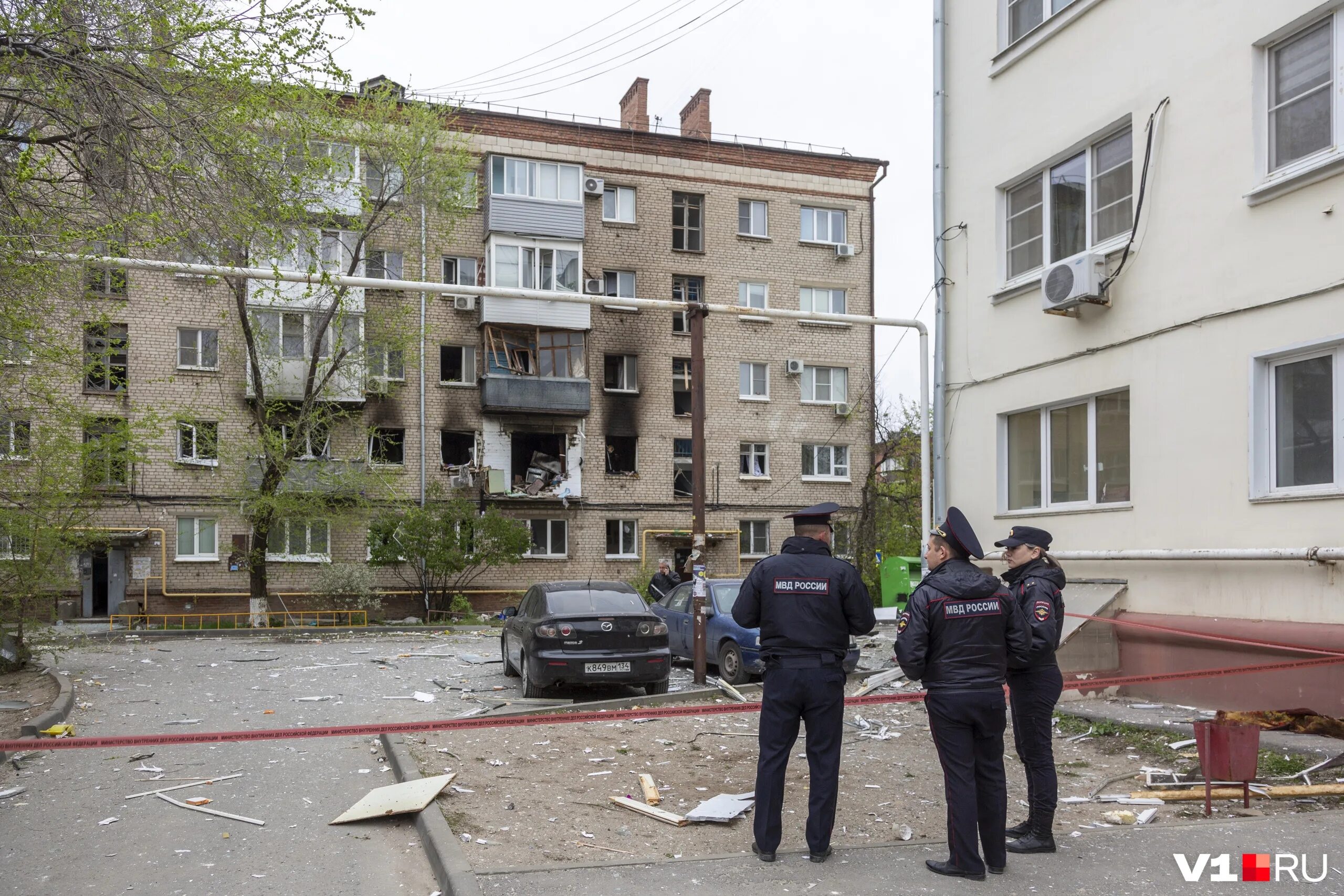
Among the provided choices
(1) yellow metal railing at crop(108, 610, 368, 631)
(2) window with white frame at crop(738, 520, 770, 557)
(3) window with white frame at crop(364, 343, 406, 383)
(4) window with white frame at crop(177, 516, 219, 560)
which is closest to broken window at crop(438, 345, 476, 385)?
(3) window with white frame at crop(364, 343, 406, 383)

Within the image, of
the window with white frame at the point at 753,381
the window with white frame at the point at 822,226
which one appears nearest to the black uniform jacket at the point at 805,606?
the window with white frame at the point at 753,381

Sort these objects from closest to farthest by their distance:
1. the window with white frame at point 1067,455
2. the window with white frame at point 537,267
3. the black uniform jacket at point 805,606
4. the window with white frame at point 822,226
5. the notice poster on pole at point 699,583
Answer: the black uniform jacket at point 805,606 → the window with white frame at point 1067,455 → the notice poster on pole at point 699,583 → the window with white frame at point 537,267 → the window with white frame at point 822,226

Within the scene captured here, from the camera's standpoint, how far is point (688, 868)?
575 centimetres

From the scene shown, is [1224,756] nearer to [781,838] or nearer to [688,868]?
[781,838]

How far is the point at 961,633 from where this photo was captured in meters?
5.62

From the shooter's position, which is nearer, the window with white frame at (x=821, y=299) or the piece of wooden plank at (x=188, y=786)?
the piece of wooden plank at (x=188, y=786)

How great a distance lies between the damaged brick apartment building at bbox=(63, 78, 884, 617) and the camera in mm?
30719

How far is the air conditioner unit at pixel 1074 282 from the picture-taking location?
36.7 ft

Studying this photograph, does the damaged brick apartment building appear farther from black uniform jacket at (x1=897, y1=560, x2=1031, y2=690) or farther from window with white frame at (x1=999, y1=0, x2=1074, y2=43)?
black uniform jacket at (x1=897, y1=560, x2=1031, y2=690)

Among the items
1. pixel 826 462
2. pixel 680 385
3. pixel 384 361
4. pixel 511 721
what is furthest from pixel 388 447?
pixel 511 721

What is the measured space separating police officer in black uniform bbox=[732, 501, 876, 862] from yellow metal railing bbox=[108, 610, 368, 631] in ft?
79.1

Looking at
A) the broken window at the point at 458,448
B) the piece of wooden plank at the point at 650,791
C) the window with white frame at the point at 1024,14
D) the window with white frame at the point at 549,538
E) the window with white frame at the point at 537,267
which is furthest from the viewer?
the window with white frame at the point at 549,538

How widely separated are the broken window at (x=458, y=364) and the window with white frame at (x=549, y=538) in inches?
191

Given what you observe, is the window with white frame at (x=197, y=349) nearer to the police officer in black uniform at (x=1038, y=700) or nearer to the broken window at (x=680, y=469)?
the broken window at (x=680, y=469)
